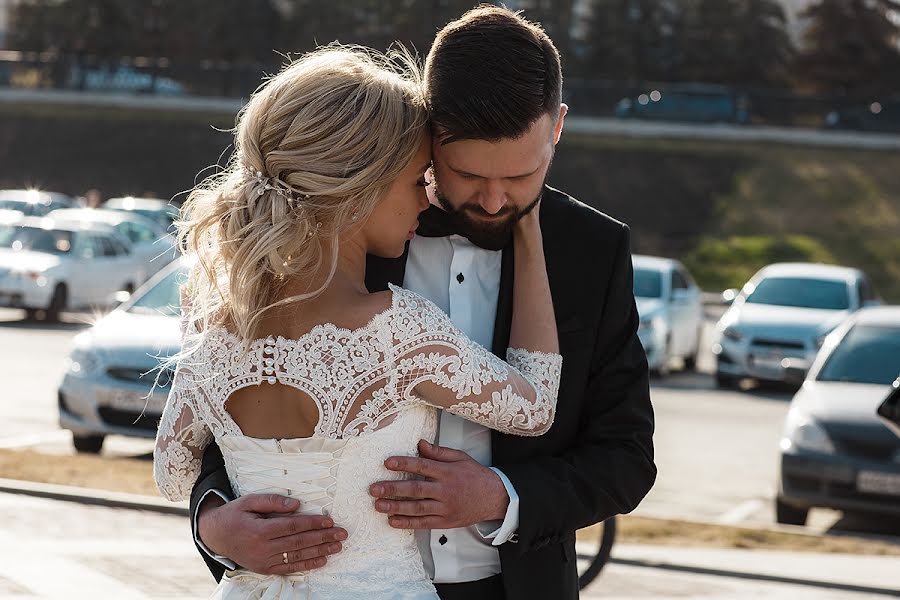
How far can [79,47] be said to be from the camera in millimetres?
60844

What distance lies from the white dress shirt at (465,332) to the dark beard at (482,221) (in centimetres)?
7

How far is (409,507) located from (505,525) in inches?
8.7

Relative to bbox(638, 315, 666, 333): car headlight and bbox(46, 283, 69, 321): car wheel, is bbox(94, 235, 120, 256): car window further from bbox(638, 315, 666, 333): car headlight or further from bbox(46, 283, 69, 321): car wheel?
bbox(638, 315, 666, 333): car headlight

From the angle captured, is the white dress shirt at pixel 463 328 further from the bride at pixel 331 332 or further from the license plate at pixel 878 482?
the license plate at pixel 878 482

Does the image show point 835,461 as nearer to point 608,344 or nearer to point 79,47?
point 608,344

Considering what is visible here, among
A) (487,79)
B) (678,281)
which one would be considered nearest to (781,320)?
(678,281)

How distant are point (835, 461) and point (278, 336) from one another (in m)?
7.98

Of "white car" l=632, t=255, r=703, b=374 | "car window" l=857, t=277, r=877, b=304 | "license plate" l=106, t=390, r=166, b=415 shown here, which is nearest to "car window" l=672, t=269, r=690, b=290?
"white car" l=632, t=255, r=703, b=374

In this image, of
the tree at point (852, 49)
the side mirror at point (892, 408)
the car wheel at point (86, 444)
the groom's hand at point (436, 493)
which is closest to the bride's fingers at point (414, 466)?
the groom's hand at point (436, 493)

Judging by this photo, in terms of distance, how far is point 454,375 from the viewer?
2.83 meters

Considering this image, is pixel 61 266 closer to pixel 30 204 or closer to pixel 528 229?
pixel 30 204

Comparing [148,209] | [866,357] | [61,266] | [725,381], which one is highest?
[866,357]

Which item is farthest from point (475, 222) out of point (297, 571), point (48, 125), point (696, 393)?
point (48, 125)

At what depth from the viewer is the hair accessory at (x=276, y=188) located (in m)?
2.82
